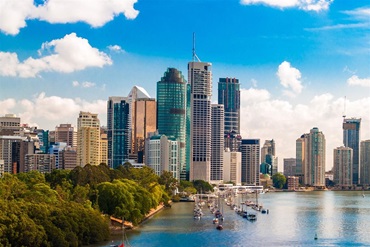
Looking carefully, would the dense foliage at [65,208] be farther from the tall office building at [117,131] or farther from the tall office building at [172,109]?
the tall office building at [117,131]

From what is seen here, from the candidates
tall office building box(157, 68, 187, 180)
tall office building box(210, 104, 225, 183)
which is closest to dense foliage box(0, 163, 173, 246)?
tall office building box(157, 68, 187, 180)

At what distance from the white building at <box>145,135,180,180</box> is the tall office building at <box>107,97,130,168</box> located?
22002 millimetres

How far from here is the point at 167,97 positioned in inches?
7170

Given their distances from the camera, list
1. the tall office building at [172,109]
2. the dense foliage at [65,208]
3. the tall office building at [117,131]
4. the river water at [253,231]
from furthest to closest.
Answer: the tall office building at [117,131] < the tall office building at [172,109] < the river water at [253,231] < the dense foliage at [65,208]

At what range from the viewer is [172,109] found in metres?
182

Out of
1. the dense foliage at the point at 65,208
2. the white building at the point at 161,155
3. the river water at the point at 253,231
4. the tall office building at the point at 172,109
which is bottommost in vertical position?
the river water at the point at 253,231

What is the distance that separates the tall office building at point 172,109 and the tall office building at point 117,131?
12.7 meters

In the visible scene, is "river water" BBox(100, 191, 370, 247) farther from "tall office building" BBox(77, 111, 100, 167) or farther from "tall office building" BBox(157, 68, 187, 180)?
"tall office building" BBox(157, 68, 187, 180)

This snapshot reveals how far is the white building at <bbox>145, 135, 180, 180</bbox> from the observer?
164 m

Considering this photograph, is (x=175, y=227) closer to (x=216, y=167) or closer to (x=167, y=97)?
(x=167, y=97)

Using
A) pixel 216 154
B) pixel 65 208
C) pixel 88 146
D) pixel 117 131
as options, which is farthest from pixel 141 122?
pixel 65 208

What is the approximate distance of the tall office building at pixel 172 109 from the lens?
179875 millimetres

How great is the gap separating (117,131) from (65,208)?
141 metres

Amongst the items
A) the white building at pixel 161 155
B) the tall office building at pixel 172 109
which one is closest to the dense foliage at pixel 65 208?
the white building at pixel 161 155
